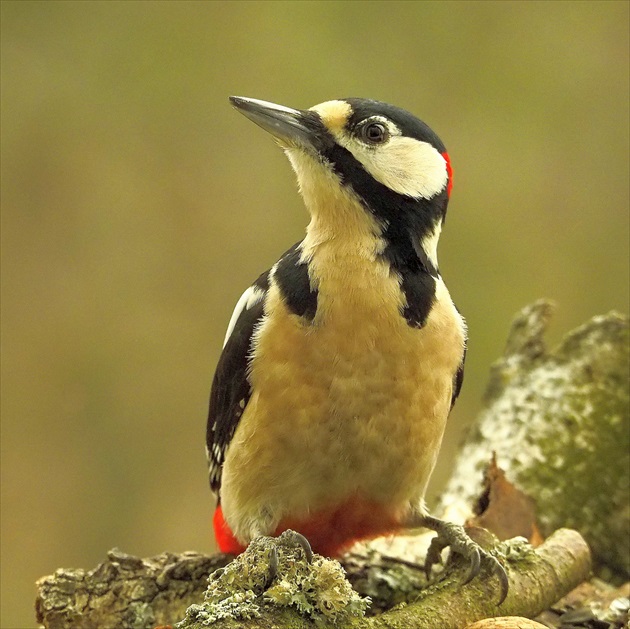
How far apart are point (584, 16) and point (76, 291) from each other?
2894mm

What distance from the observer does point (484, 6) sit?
4.94 m

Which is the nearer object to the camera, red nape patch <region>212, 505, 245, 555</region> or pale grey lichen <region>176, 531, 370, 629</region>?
pale grey lichen <region>176, 531, 370, 629</region>

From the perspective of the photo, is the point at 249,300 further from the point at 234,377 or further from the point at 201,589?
the point at 201,589

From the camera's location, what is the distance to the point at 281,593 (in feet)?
5.25

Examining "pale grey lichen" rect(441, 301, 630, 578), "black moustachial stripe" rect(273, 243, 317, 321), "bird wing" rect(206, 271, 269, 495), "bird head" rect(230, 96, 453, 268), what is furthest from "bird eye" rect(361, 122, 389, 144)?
"pale grey lichen" rect(441, 301, 630, 578)

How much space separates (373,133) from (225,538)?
101 centimetres

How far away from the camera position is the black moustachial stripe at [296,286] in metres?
2.05

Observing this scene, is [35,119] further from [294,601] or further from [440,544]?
[294,601]

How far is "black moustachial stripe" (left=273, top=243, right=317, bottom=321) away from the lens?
2.05 m

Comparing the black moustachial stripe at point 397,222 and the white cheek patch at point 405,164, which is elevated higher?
the white cheek patch at point 405,164

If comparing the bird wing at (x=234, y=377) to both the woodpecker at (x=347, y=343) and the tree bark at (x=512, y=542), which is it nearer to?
the woodpecker at (x=347, y=343)

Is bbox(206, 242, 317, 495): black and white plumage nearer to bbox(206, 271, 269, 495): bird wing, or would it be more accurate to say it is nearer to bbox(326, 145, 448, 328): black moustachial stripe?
bbox(206, 271, 269, 495): bird wing

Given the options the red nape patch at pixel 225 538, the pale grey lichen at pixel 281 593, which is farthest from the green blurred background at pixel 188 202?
the pale grey lichen at pixel 281 593

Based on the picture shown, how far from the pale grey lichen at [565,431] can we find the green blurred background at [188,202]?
180cm
